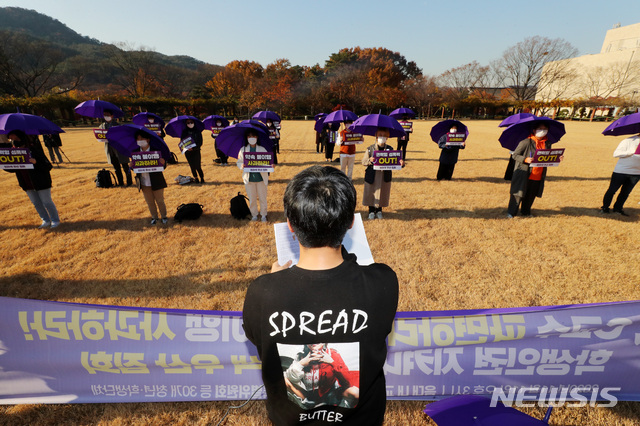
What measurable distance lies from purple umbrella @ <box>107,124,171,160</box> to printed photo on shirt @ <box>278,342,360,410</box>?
6.48m

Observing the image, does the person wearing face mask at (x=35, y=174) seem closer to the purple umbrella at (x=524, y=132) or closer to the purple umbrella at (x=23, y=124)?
the purple umbrella at (x=23, y=124)

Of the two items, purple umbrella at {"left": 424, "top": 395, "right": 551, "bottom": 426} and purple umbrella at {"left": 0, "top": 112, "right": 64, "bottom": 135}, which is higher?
purple umbrella at {"left": 0, "top": 112, "right": 64, "bottom": 135}

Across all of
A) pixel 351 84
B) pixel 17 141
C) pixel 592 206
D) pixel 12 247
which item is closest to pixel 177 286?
pixel 12 247

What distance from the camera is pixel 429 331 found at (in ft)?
8.33

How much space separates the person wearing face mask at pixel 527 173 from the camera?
676 centimetres

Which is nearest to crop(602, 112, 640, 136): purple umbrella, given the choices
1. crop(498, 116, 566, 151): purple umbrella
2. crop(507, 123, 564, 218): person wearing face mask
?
crop(498, 116, 566, 151): purple umbrella

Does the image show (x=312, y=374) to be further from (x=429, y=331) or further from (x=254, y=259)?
(x=254, y=259)

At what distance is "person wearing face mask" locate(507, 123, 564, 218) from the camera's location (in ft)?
22.2

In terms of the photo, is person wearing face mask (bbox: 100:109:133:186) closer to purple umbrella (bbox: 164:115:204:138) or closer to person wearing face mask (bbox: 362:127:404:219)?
purple umbrella (bbox: 164:115:204:138)

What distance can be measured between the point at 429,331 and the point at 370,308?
158 centimetres

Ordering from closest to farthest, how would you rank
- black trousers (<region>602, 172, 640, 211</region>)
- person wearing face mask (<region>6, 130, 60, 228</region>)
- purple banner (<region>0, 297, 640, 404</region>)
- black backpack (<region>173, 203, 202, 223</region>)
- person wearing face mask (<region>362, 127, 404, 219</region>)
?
purple banner (<region>0, 297, 640, 404</region>)
person wearing face mask (<region>6, 130, 60, 228</region>)
person wearing face mask (<region>362, 127, 404, 219</region>)
black trousers (<region>602, 172, 640, 211</region>)
black backpack (<region>173, 203, 202, 223</region>)

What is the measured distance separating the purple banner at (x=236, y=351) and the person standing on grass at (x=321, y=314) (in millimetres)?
1231

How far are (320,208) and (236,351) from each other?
199 centimetres

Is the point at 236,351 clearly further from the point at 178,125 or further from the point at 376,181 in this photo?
the point at 178,125
